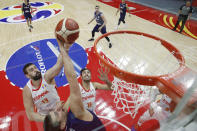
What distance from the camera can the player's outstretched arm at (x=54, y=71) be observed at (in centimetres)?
165

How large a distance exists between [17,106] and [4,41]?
154 inches

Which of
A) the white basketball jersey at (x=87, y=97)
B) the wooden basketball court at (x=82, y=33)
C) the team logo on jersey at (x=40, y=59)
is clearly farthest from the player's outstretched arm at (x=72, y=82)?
the wooden basketball court at (x=82, y=33)

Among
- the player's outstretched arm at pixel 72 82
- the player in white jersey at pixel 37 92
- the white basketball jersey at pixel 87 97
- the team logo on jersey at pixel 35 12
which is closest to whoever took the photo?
the player's outstretched arm at pixel 72 82

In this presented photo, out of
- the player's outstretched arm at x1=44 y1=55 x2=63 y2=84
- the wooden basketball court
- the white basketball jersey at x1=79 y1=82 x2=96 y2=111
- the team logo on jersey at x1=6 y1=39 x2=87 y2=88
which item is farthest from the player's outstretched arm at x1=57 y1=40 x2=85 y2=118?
the wooden basketball court

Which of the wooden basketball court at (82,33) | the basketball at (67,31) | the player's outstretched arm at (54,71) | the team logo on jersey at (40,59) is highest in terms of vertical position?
the basketball at (67,31)

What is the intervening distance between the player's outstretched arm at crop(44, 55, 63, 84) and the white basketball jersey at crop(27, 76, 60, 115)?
4.1 inches

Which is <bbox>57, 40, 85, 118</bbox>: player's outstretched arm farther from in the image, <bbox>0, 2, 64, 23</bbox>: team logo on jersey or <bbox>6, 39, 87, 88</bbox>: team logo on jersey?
<bbox>0, 2, 64, 23</bbox>: team logo on jersey

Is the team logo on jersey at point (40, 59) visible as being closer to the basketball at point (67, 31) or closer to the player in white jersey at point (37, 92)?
the player in white jersey at point (37, 92)

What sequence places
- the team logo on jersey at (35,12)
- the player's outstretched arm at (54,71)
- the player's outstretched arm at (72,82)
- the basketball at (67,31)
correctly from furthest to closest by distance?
1. the team logo on jersey at (35,12)
2. the player's outstretched arm at (54,71)
3. the basketball at (67,31)
4. the player's outstretched arm at (72,82)

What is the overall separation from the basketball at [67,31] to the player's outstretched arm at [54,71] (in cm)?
23

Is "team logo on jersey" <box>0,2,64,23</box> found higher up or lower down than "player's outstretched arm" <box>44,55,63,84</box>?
lower down

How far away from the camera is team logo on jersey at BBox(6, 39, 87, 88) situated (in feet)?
13.4

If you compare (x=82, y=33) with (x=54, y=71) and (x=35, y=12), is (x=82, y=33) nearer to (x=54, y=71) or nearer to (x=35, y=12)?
(x=35, y=12)

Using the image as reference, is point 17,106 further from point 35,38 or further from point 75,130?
point 35,38
